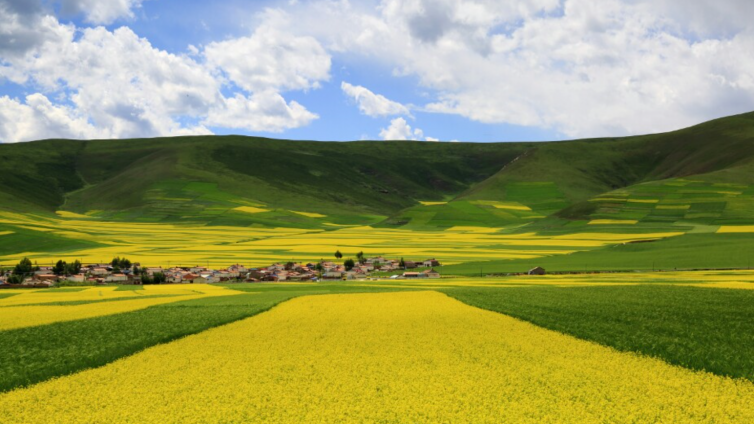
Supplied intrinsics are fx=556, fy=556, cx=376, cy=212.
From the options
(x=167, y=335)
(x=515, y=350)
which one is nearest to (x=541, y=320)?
(x=515, y=350)

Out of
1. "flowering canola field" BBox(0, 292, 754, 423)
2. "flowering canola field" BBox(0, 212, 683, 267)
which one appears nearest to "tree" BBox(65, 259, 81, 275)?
"flowering canola field" BBox(0, 212, 683, 267)

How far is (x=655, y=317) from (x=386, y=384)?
648 inches

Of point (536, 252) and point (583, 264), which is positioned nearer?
point (583, 264)

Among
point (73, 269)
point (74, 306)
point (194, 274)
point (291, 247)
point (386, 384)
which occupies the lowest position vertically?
point (386, 384)

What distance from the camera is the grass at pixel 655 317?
1848 centimetres

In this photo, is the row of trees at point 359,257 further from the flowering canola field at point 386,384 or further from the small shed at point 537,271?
the flowering canola field at point 386,384

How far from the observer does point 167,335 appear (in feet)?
76.9

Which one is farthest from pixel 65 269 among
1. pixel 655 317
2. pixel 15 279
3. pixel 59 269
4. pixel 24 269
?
pixel 655 317

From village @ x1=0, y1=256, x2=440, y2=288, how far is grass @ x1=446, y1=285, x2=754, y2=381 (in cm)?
3390

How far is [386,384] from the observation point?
15.7m

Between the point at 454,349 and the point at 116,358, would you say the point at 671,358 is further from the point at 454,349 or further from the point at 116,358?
the point at 116,358

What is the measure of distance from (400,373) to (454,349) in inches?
160

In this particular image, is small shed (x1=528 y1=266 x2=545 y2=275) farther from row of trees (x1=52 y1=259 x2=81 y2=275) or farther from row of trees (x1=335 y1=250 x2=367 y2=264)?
row of trees (x1=52 y1=259 x2=81 y2=275)

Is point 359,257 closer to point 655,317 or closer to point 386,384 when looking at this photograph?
point 655,317
